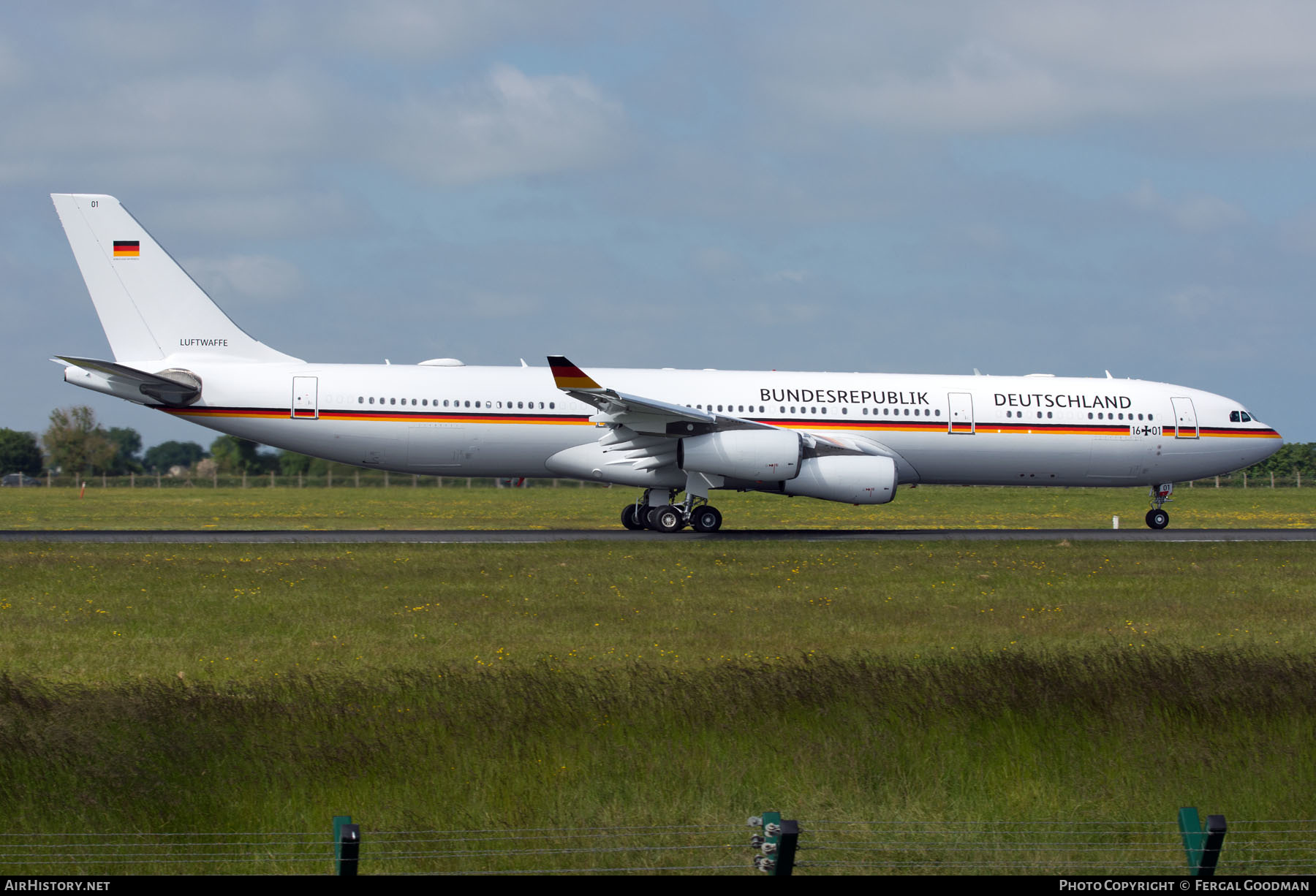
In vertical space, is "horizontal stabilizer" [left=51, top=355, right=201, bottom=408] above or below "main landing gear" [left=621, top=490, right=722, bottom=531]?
above

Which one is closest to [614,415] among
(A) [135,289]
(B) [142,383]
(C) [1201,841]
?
(B) [142,383]

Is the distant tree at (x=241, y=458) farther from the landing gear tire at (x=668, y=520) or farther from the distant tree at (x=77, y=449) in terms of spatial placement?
the landing gear tire at (x=668, y=520)

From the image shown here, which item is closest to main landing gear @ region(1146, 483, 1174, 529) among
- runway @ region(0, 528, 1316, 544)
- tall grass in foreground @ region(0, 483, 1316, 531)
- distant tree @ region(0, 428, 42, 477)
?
runway @ region(0, 528, 1316, 544)

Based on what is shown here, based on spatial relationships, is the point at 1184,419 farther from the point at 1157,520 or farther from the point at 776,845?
the point at 776,845

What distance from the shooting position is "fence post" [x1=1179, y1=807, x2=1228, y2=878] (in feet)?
17.3

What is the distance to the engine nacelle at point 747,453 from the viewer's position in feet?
92.5

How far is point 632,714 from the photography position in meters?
10.4

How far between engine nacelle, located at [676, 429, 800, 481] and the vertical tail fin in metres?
12.2

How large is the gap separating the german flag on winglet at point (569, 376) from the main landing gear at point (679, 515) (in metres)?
4.13

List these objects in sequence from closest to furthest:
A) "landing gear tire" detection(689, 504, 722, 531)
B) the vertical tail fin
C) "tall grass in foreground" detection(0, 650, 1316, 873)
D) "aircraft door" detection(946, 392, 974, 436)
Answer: "tall grass in foreground" detection(0, 650, 1316, 873) → "landing gear tire" detection(689, 504, 722, 531) → the vertical tail fin → "aircraft door" detection(946, 392, 974, 436)

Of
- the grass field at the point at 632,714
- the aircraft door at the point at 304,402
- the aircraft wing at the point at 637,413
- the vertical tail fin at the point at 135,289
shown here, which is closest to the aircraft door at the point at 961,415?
the aircraft wing at the point at 637,413

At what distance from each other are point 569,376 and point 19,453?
117382 mm

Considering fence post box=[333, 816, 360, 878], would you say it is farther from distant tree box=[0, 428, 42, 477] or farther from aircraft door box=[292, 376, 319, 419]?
distant tree box=[0, 428, 42, 477]

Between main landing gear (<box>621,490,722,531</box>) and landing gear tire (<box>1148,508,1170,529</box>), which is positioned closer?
main landing gear (<box>621,490,722,531</box>)
